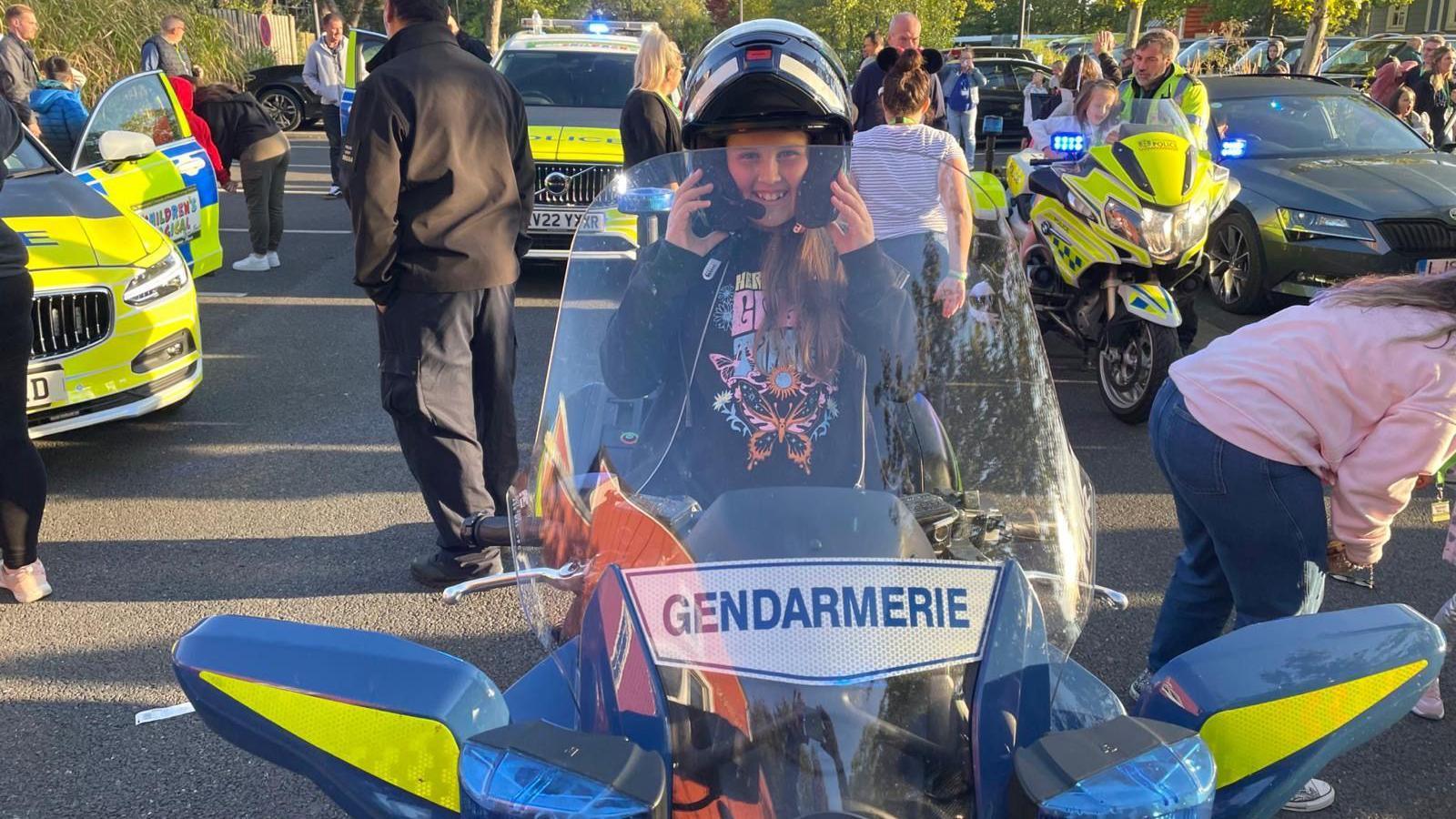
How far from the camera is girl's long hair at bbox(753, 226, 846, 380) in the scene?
204 centimetres

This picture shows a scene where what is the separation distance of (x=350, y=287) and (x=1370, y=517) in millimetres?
7850

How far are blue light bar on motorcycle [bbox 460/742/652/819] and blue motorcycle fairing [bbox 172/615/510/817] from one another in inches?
6.7

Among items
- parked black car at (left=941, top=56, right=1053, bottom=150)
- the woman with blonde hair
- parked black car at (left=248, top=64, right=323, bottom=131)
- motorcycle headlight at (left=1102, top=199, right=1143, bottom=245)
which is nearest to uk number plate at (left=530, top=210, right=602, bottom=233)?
the woman with blonde hair

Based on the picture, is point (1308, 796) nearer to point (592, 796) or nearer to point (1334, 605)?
point (1334, 605)

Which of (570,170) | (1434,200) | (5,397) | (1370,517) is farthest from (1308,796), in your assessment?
(570,170)

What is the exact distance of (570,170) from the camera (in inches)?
332

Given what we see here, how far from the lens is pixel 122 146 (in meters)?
6.09

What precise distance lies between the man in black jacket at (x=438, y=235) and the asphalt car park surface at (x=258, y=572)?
0.52 m

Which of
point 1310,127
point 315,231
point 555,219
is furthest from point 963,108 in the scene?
point 315,231

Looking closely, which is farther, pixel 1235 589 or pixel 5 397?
pixel 5 397

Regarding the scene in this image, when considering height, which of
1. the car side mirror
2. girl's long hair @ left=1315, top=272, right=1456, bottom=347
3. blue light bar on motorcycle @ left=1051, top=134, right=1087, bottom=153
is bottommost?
the car side mirror

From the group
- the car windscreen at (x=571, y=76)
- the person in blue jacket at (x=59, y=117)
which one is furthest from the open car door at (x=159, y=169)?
the car windscreen at (x=571, y=76)

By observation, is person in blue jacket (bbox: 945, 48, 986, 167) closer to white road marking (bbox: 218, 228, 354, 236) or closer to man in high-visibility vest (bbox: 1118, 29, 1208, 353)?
man in high-visibility vest (bbox: 1118, 29, 1208, 353)

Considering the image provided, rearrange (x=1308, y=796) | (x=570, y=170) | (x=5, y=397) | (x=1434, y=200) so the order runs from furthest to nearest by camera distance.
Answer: (x=570, y=170) < (x=1434, y=200) < (x=5, y=397) < (x=1308, y=796)
